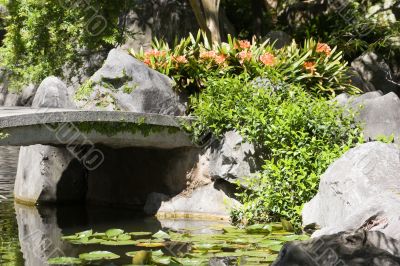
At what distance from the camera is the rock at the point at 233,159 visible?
1250cm

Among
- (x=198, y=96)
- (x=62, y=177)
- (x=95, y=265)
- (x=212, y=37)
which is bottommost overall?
(x=95, y=265)

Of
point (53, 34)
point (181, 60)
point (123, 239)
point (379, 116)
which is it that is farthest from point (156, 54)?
point (123, 239)

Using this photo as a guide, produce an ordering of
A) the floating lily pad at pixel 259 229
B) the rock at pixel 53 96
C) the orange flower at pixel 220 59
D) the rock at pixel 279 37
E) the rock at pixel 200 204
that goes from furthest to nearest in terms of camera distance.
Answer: the rock at pixel 279 37
the orange flower at pixel 220 59
the rock at pixel 53 96
the rock at pixel 200 204
the floating lily pad at pixel 259 229

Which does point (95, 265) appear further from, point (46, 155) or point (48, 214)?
point (46, 155)

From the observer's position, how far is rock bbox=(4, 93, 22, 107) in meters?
26.7

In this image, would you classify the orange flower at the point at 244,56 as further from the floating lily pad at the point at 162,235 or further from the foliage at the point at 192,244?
the floating lily pad at the point at 162,235

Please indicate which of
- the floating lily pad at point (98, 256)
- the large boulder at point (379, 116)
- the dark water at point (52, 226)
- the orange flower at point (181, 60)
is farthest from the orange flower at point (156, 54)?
the floating lily pad at point (98, 256)

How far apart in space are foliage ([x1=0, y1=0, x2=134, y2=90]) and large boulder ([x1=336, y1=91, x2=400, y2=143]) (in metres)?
6.92

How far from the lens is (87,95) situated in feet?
43.6

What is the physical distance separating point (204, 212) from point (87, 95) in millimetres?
2505

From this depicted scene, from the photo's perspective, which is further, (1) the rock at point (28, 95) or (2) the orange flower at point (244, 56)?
(1) the rock at point (28, 95)

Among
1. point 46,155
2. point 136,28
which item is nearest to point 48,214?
point 46,155

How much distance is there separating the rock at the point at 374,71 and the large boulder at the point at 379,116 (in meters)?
5.93

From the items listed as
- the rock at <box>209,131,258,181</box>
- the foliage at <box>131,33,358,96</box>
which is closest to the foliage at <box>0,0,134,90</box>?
the foliage at <box>131,33,358,96</box>
